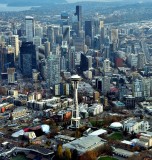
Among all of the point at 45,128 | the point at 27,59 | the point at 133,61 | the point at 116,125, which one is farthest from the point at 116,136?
the point at 133,61

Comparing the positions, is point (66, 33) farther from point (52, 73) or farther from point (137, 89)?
point (137, 89)

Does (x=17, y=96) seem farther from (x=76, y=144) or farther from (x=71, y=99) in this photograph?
(x=76, y=144)

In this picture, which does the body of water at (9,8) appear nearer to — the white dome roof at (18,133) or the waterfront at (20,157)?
the white dome roof at (18,133)

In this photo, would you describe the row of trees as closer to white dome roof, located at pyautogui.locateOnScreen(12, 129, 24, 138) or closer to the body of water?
white dome roof, located at pyautogui.locateOnScreen(12, 129, 24, 138)

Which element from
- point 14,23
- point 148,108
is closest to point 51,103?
point 148,108

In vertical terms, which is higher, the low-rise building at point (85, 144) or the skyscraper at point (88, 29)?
the skyscraper at point (88, 29)

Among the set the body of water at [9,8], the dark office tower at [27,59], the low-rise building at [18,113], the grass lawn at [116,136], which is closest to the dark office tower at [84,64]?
the dark office tower at [27,59]

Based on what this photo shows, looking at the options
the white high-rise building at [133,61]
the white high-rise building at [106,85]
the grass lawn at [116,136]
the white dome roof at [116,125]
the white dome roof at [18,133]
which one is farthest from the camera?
the white high-rise building at [133,61]

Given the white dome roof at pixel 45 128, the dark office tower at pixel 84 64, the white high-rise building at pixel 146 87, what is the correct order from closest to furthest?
the white dome roof at pixel 45 128 < the white high-rise building at pixel 146 87 < the dark office tower at pixel 84 64

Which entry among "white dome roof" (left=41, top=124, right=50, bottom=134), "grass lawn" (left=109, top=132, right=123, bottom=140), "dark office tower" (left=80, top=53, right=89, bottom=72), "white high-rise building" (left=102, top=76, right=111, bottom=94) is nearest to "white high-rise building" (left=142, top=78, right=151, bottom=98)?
"white high-rise building" (left=102, top=76, right=111, bottom=94)
